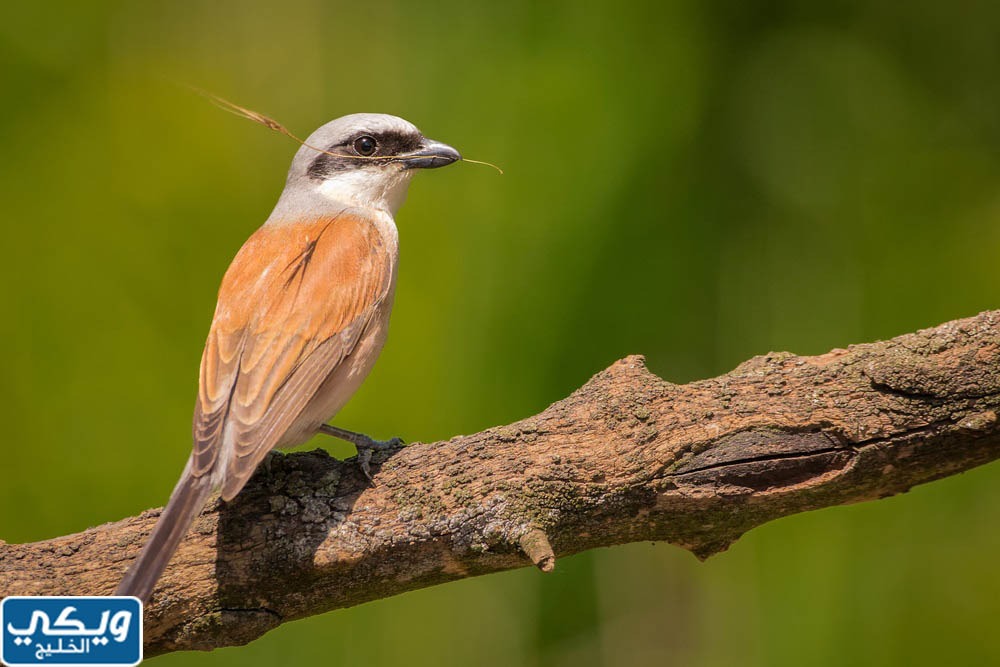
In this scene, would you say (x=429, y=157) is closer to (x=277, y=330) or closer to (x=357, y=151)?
(x=357, y=151)

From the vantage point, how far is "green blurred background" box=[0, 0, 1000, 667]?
180 inches

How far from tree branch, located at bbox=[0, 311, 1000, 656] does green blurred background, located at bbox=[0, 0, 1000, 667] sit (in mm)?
1910

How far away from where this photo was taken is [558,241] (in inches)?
193

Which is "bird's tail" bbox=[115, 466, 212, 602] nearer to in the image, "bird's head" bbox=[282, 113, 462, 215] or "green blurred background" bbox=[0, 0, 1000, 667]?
"bird's head" bbox=[282, 113, 462, 215]

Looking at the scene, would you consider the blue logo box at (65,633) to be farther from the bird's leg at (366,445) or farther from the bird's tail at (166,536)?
the bird's leg at (366,445)

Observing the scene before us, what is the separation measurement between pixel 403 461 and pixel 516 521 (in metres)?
0.49

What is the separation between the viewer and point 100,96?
5.10m

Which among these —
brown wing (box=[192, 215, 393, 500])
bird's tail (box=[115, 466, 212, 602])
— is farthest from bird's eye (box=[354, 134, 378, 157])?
bird's tail (box=[115, 466, 212, 602])

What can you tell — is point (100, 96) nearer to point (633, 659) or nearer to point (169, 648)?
point (169, 648)

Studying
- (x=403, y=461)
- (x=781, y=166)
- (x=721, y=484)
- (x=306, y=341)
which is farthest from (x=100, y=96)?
(x=721, y=484)

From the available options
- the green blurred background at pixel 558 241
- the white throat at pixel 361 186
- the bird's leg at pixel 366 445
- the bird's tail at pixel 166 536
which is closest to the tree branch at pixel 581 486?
the bird's leg at pixel 366 445

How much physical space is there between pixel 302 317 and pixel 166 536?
83cm

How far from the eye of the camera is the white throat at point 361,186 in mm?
3832

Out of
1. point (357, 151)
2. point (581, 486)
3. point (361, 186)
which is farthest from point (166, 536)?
point (357, 151)
